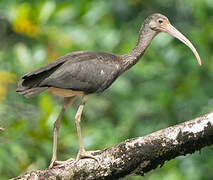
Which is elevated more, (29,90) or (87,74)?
(87,74)

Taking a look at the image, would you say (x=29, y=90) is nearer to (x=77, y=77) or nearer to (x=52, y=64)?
(x=52, y=64)

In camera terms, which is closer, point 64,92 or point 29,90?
point 29,90

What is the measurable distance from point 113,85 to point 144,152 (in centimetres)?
473

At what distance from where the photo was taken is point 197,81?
39.9 feet

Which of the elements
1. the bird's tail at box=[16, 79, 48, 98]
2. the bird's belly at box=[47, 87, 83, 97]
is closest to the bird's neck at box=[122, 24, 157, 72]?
the bird's belly at box=[47, 87, 83, 97]

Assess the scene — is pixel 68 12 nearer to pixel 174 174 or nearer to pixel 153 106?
pixel 153 106

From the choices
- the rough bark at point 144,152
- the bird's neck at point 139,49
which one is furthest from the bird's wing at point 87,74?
the rough bark at point 144,152

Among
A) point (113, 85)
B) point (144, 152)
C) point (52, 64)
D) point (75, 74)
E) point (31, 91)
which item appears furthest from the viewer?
point (113, 85)

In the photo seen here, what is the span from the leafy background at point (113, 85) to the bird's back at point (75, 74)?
5.00 feet

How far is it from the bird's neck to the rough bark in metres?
1.98

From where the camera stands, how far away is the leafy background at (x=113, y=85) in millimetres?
9508

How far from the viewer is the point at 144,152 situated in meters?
6.68

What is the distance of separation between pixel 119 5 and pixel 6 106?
4.50 m

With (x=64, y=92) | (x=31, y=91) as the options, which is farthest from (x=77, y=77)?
(x=31, y=91)
